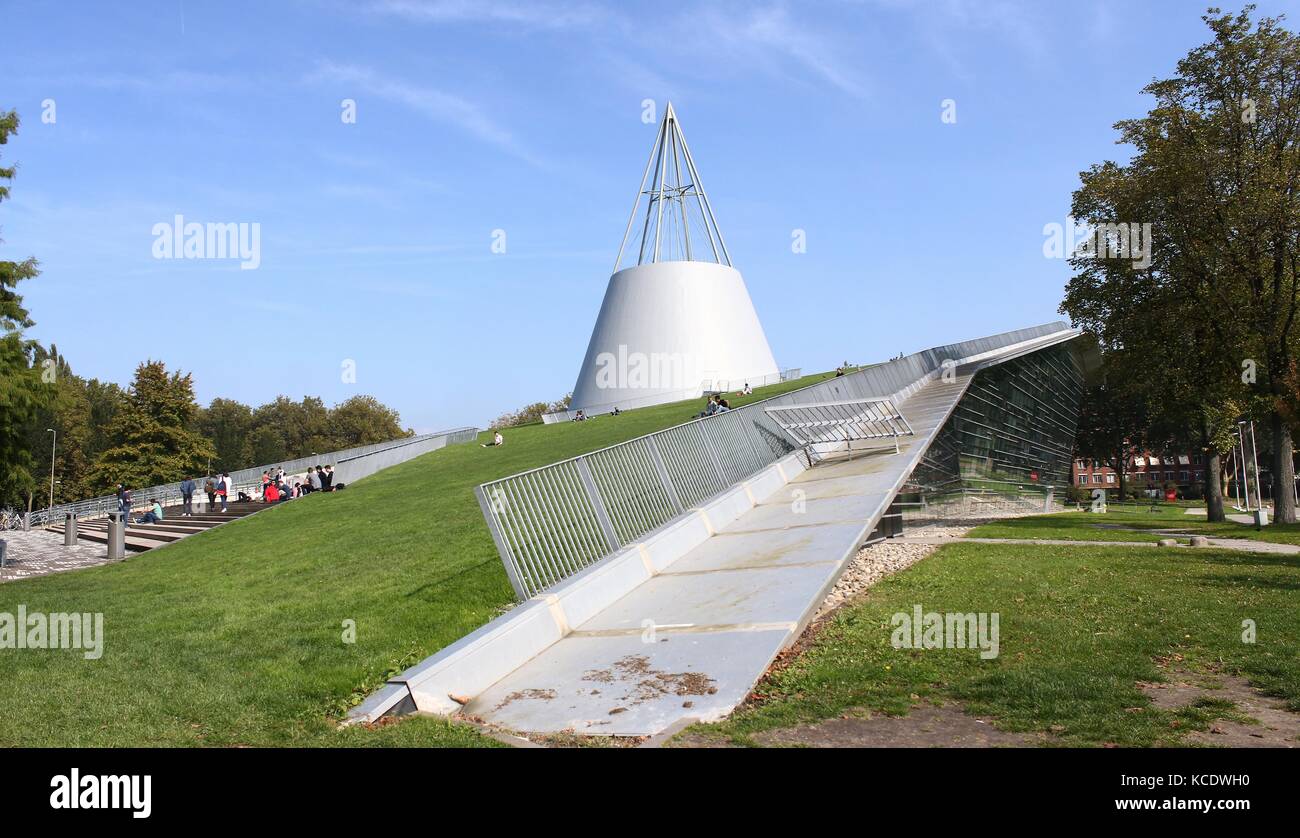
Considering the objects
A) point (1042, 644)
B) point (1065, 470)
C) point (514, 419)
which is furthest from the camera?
point (514, 419)

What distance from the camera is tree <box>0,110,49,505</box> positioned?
712 inches

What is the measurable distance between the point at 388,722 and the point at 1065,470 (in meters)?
42.0

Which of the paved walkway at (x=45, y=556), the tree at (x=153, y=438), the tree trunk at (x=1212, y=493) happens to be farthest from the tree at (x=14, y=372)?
the tree at (x=153, y=438)

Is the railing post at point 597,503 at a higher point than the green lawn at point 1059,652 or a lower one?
higher

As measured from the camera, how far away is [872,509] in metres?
9.12

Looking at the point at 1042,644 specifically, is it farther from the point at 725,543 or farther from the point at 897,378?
the point at 897,378

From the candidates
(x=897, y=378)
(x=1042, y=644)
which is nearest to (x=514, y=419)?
(x=897, y=378)

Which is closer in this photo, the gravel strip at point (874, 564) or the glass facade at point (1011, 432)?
the gravel strip at point (874, 564)

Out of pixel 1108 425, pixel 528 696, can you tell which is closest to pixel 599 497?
pixel 528 696

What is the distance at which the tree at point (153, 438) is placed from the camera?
55.3m

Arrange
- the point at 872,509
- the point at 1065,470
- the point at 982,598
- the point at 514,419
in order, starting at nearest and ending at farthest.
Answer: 1. the point at 982,598
2. the point at 872,509
3. the point at 1065,470
4. the point at 514,419

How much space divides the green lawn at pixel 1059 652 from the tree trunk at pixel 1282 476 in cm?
1263

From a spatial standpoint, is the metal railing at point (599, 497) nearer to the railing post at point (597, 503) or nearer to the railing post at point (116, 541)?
the railing post at point (597, 503)

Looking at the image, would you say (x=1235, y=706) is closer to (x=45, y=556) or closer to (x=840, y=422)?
(x=840, y=422)
